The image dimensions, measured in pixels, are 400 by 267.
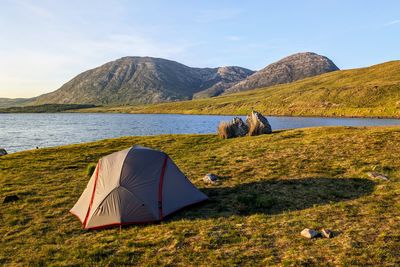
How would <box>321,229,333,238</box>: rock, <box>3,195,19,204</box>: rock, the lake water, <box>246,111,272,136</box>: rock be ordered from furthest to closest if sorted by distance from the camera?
the lake water, <box>246,111,272,136</box>: rock, <box>3,195,19,204</box>: rock, <box>321,229,333,238</box>: rock

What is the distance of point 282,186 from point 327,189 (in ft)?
8.29

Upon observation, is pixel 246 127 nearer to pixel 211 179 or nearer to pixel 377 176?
pixel 211 179

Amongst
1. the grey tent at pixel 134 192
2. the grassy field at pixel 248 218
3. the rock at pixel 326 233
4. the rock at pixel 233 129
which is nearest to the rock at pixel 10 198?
the grassy field at pixel 248 218

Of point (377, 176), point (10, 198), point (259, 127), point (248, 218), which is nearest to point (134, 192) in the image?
point (248, 218)

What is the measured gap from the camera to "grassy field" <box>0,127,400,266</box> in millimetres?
11094

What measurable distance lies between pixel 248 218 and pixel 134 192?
18.2ft

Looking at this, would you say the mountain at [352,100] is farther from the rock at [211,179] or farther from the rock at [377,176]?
the rock at [211,179]

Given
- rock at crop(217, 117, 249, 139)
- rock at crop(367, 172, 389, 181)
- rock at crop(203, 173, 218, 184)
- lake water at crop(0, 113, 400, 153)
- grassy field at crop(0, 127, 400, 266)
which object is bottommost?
lake water at crop(0, 113, 400, 153)

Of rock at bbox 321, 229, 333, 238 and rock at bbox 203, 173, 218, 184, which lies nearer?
rock at bbox 321, 229, 333, 238

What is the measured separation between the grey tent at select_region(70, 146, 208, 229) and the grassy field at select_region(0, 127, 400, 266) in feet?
1.76

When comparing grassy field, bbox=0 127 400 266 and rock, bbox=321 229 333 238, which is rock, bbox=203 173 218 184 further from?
rock, bbox=321 229 333 238

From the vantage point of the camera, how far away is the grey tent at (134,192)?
15.0 m

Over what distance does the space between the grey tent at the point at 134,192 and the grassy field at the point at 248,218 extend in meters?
0.54

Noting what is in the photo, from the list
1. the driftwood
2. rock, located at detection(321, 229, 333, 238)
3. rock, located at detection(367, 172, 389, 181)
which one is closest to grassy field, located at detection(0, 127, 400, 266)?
rock, located at detection(321, 229, 333, 238)
